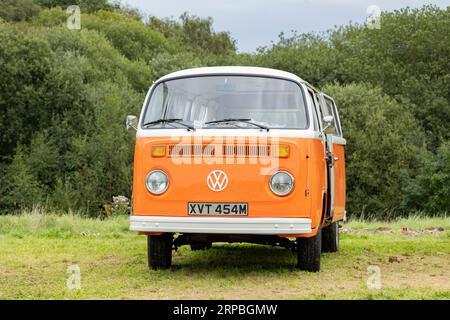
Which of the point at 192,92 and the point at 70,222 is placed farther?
the point at 70,222

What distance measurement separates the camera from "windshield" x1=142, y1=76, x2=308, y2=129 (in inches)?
381

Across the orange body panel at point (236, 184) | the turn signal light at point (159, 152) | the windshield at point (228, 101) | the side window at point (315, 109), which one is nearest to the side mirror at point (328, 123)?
the side window at point (315, 109)

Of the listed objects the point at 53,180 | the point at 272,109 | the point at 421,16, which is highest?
the point at 421,16

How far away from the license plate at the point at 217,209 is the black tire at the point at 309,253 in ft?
3.53

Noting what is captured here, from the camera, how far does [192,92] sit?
394 inches

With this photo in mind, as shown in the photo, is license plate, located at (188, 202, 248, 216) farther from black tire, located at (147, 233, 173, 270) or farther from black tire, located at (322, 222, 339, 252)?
black tire, located at (322, 222, 339, 252)

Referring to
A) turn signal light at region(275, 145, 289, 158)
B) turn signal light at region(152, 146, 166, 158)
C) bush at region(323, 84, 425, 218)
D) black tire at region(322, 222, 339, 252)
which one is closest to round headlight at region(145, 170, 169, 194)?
turn signal light at region(152, 146, 166, 158)

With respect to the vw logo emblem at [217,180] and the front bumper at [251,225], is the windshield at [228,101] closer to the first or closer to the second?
the vw logo emblem at [217,180]

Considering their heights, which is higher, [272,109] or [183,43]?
[183,43]

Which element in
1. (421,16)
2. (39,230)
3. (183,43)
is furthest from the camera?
(183,43)

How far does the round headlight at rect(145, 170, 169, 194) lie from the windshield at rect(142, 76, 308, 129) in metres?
0.65
